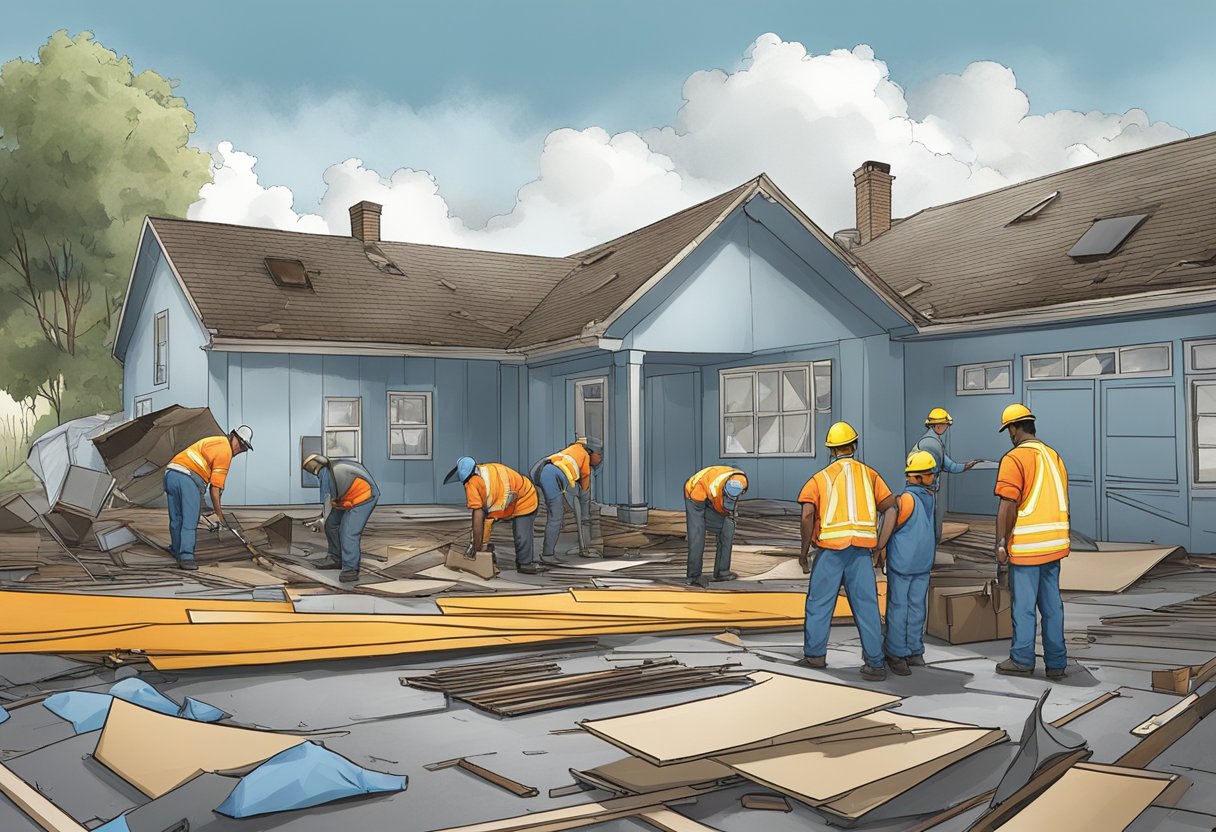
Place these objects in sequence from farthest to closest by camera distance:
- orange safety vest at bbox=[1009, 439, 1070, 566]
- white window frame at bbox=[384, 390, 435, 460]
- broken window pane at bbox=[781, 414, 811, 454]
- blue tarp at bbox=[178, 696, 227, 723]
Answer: white window frame at bbox=[384, 390, 435, 460] → broken window pane at bbox=[781, 414, 811, 454] → orange safety vest at bbox=[1009, 439, 1070, 566] → blue tarp at bbox=[178, 696, 227, 723]

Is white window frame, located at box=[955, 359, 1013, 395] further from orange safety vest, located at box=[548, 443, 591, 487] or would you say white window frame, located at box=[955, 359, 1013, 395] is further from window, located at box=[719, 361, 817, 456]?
orange safety vest, located at box=[548, 443, 591, 487]

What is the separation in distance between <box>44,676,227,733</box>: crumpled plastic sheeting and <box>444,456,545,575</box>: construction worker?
14.9 feet

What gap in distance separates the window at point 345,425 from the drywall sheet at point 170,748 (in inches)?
515

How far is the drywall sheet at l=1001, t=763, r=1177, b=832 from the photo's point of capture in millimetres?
3977

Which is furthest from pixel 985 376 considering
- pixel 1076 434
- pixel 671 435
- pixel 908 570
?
pixel 908 570

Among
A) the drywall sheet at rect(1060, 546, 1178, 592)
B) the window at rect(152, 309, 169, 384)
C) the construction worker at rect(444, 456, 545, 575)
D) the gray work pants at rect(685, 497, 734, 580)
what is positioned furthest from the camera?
the window at rect(152, 309, 169, 384)

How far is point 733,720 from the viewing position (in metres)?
5.07

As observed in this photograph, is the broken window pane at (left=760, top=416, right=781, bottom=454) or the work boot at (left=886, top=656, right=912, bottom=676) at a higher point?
the broken window pane at (left=760, top=416, right=781, bottom=454)

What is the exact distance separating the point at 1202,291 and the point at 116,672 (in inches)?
481

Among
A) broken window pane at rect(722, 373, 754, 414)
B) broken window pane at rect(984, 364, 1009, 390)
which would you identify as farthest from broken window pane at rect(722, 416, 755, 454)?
broken window pane at rect(984, 364, 1009, 390)

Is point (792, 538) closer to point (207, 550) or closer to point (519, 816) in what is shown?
point (207, 550)

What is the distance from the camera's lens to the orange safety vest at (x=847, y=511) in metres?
6.78

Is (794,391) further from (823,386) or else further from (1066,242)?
(1066,242)

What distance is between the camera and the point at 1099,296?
13328 millimetres
